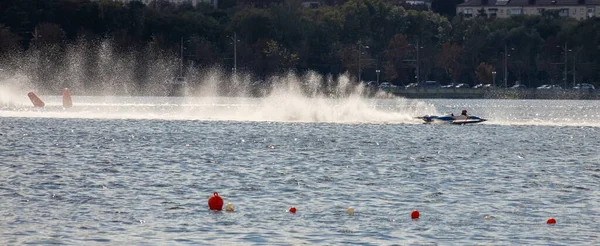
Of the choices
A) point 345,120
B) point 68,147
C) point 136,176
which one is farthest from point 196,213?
point 345,120

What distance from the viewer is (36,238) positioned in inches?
1174

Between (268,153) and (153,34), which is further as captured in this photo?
(153,34)

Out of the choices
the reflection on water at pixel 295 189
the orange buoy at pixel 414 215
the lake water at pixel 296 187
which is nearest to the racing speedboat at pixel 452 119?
the lake water at pixel 296 187

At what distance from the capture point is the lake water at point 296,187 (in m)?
31.2

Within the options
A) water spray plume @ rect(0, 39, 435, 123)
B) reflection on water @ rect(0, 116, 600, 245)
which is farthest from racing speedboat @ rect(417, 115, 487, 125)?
water spray plume @ rect(0, 39, 435, 123)

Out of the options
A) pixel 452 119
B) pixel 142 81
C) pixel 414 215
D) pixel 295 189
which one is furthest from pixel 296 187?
pixel 142 81

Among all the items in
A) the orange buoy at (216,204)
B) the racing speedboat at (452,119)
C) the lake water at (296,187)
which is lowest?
the lake water at (296,187)

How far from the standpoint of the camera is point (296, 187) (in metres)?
41.0

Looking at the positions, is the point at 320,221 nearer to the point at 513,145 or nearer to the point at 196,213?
the point at 196,213

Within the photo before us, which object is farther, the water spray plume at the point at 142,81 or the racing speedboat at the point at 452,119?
the water spray plume at the point at 142,81

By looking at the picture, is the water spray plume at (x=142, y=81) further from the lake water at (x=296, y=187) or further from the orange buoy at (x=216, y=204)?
the orange buoy at (x=216, y=204)

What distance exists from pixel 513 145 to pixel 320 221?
119ft

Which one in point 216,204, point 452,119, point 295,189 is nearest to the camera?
point 216,204

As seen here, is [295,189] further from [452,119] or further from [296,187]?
[452,119]
